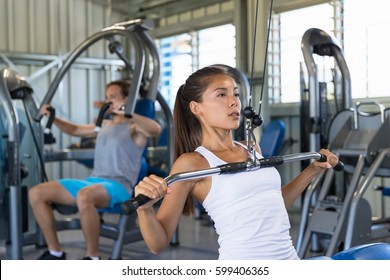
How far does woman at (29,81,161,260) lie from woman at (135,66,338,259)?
1625 mm

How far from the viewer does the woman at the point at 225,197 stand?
1.31 m

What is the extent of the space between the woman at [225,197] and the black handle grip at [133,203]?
176mm

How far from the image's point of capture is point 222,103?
1.36 m

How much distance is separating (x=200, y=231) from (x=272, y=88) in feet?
8.04

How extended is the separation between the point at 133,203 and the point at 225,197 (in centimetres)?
35

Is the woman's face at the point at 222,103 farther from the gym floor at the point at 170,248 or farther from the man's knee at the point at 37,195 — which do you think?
the man's knee at the point at 37,195

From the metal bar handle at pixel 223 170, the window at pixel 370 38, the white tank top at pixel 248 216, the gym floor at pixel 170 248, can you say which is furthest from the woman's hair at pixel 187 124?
the gym floor at pixel 170 248

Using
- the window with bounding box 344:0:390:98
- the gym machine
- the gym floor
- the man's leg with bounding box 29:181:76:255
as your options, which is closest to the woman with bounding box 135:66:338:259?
the window with bounding box 344:0:390:98

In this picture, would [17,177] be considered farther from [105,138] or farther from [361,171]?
[361,171]

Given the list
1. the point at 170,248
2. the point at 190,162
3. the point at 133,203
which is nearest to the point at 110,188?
the point at 170,248

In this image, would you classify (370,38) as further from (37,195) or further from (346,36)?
(37,195)

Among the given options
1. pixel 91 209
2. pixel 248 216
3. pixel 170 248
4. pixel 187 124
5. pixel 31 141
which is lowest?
pixel 170 248

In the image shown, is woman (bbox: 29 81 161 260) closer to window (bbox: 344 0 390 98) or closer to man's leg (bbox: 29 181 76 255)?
man's leg (bbox: 29 181 76 255)

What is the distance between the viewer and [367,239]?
8.81 ft
